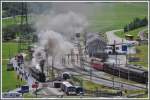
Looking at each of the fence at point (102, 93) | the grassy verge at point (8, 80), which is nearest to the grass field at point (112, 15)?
the fence at point (102, 93)

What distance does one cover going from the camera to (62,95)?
366 inches

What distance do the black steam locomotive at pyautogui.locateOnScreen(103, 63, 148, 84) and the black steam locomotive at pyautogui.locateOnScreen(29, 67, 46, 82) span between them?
A: 716 millimetres

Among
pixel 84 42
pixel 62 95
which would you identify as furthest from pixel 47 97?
pixel 84 42

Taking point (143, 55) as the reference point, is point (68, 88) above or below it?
below

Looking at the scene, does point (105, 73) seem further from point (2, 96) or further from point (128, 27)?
point (2, 96)

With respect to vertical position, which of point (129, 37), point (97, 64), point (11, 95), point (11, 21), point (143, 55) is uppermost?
point (11, 21)

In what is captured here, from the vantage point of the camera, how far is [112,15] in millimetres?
9297

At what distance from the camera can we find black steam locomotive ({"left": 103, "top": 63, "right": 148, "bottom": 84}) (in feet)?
30.6

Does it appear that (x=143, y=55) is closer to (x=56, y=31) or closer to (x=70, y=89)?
(x=70, y=89)

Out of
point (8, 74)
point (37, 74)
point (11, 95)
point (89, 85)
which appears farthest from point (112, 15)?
point (11, 95)

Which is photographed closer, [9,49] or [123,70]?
[9,49]

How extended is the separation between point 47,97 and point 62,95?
0.18 m

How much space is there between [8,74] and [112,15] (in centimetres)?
137

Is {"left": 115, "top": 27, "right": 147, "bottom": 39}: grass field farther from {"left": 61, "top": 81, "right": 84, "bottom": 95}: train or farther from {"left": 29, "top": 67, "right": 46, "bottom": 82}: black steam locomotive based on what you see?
{"left": 29, "top": 67, "right": 46, "bottom": 82}: black steam locomotive
